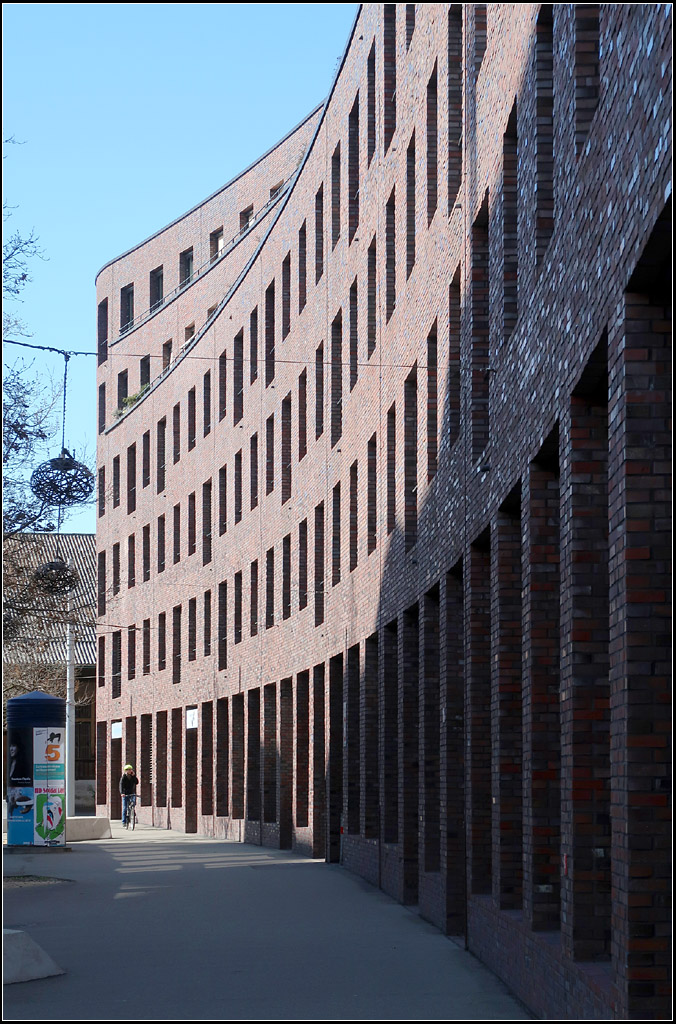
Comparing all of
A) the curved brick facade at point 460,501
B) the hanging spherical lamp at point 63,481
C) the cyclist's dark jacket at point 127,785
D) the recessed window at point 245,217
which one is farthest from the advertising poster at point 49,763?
the recessed window at point 245,217

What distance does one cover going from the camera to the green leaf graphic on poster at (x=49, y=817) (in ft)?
96.4

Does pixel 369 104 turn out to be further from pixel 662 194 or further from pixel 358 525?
pixel 662 194

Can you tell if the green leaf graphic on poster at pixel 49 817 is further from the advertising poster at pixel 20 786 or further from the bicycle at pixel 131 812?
the bicycle at pixel 131 812

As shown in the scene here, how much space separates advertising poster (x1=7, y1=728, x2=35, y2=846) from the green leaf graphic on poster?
0.43 ft

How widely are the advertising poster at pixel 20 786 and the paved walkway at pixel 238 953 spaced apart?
2209 millimetres

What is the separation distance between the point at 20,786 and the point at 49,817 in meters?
1.32

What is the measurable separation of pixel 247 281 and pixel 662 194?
34125mm

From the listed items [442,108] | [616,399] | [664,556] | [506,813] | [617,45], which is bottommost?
[506,813]

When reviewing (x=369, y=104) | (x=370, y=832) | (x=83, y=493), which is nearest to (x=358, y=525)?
(x=370, y=832)

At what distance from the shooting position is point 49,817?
29719 millimetres

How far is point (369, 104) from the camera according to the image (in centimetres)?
2697

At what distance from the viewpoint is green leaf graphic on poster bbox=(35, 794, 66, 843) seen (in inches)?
1156

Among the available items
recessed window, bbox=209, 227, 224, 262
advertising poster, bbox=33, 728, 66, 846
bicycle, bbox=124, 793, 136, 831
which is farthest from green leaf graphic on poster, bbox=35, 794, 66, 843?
recessed window, bbox=209, 227, 224, 262

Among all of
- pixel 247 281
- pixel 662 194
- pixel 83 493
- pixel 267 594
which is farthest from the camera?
pixel 247 281
